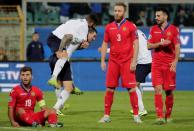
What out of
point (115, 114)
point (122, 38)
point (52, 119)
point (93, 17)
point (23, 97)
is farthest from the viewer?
point (115, 114)

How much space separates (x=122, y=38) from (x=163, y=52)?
0.92m

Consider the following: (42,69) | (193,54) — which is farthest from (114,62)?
(193,54)

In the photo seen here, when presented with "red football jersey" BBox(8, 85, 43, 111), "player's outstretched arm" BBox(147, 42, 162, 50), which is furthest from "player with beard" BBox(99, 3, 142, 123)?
"red football jersey" BBox(8, 85, 43, 111)

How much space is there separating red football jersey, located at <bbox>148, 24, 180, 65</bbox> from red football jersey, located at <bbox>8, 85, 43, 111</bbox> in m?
2.78

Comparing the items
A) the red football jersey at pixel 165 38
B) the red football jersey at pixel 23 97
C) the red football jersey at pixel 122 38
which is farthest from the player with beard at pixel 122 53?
the red football jersey at pixel 23 97

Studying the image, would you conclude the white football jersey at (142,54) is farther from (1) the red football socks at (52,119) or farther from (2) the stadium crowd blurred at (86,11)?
(2) the stadium crowd blurred at (86,11)

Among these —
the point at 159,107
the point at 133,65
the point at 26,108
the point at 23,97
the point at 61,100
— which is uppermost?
the point at 133,65

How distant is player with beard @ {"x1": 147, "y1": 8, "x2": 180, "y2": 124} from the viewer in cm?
1487

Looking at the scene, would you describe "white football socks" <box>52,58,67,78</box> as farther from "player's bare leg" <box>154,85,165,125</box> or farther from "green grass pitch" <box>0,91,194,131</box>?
"player's bare leg" <box>154,85,165,125</box>

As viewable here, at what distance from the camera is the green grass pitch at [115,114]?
13.8m

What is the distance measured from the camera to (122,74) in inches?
587

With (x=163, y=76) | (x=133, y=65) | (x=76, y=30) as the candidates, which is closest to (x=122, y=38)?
(x=133, y=65)

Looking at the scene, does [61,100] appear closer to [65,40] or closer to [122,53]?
[65,40]

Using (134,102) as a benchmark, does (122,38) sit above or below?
above
